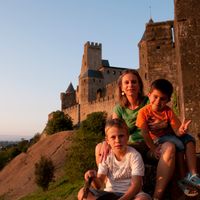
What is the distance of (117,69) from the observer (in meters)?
82.8

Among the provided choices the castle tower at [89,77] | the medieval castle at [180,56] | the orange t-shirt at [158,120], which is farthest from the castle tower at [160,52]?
the castle tower at [89,77]

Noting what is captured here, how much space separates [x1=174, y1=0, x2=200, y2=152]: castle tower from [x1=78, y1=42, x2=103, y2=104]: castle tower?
53.4 meters

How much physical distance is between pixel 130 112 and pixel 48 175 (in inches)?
899

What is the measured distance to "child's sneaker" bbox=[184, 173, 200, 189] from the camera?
15.4ft

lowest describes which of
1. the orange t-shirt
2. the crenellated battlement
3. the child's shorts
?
the child's shorts

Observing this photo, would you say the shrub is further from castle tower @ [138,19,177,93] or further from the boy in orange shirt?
the boy in orange shirt

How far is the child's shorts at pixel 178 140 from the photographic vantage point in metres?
5.22

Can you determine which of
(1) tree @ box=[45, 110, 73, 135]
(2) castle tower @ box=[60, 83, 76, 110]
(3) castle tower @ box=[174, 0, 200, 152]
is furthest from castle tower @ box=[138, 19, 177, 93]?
(2) castle tower @ box=[60, 83, 76, 110]

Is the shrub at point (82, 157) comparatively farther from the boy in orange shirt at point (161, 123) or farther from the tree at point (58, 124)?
the tree at point (58, 124)

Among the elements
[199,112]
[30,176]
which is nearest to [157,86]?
[199,112]

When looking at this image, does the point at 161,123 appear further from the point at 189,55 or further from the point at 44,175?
the point at 44,175

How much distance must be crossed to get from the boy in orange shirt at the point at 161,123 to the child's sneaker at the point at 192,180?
464 mm

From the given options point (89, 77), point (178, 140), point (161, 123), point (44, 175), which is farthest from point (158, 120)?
point (89, 77)

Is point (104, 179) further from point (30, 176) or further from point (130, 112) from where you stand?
point (30, 176)
